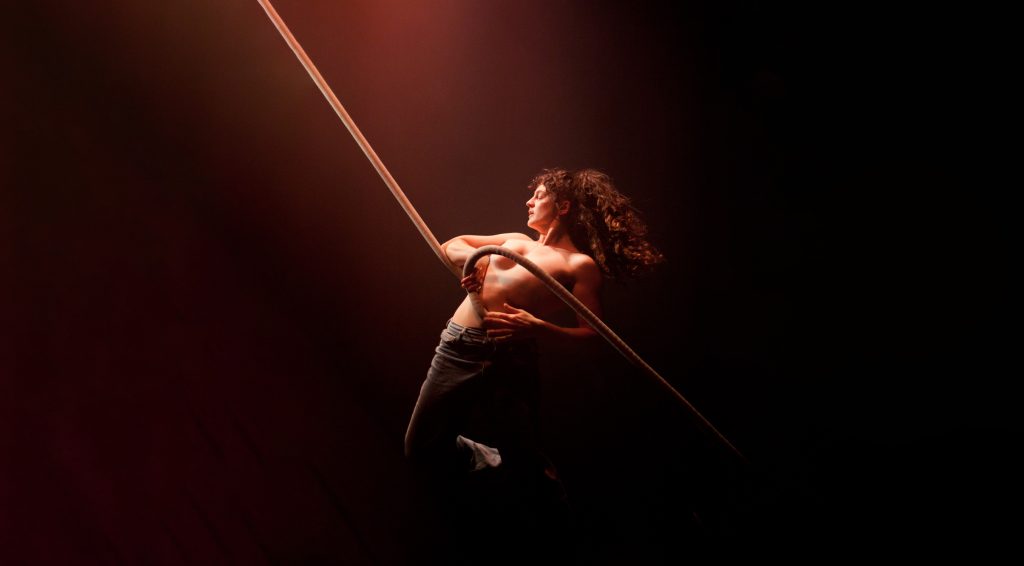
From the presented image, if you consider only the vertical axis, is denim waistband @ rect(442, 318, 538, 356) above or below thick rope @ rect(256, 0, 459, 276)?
below

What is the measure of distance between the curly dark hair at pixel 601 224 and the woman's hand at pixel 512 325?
0.89 ft

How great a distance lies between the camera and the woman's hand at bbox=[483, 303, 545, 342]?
1240 millimetres

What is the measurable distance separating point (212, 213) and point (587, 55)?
Answer: 1.18m

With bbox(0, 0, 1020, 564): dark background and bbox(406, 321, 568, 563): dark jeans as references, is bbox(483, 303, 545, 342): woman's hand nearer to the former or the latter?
bbox(406, 321, 568, 563): dark jeans

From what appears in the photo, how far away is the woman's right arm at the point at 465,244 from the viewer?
1315mm

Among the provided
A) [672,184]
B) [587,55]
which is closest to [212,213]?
[587,55]

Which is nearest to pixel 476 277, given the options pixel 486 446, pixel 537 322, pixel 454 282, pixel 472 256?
pixel 472 256

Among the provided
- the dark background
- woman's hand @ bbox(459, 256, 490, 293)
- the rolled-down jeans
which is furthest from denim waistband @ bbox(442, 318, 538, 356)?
the dark background

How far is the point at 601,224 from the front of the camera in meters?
1.38

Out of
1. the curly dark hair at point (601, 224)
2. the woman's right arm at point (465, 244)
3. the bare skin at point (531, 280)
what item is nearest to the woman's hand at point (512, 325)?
the bare skin at point (531, 280)

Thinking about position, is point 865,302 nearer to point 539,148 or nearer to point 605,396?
point 605,396

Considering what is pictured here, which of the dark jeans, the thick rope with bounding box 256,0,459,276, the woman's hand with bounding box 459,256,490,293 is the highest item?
the thick rope with bounding box 256,0,459,276

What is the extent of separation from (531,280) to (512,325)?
0.41 feet

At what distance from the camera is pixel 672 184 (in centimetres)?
158
